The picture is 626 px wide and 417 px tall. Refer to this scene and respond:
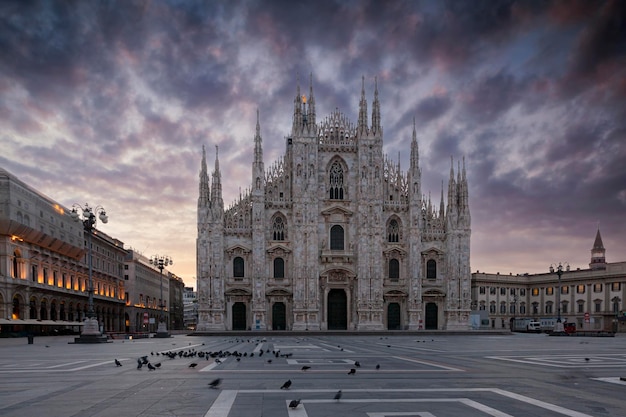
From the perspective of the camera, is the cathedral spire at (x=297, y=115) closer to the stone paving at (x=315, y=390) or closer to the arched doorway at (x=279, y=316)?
the arched doorway at (x=279, y=316)

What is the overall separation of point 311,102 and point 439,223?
23.0 metres

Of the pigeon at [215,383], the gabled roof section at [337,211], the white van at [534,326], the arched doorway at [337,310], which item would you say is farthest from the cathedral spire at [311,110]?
the pigeon at [215,383]

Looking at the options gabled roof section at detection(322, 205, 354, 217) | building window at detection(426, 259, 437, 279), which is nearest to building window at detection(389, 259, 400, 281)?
building window at detection(426, 259, 437, 279)

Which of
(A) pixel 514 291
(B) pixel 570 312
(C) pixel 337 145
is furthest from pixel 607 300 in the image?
(C) pixel 337 145

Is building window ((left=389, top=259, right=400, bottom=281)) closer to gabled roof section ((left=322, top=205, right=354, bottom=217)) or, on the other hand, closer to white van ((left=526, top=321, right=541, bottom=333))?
gabled roof section ((left=322, top=205, right=354, bottom=217))

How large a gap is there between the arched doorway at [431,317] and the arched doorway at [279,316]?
60.1 feet

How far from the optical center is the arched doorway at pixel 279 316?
63.0 metres

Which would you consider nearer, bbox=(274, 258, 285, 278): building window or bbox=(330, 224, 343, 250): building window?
bbox=(274, 258, 285, 278): building window

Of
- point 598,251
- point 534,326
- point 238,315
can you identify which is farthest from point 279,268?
point 598,251

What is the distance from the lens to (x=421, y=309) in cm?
6400

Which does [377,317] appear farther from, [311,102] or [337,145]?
[311,102]

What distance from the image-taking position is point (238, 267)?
62750mm

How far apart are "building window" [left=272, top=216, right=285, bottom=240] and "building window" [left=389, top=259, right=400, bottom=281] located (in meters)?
14.3

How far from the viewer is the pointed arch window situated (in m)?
65.6
